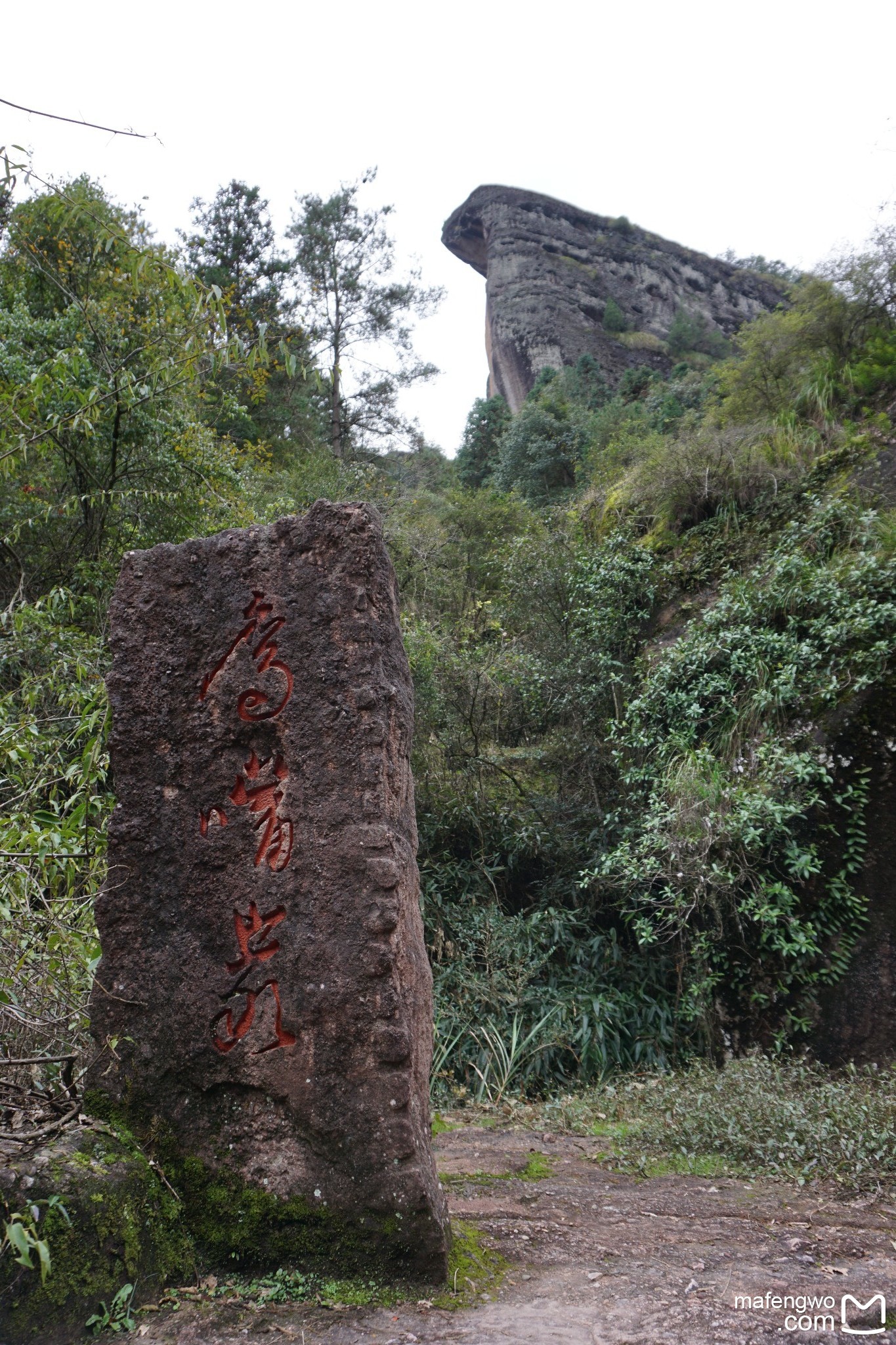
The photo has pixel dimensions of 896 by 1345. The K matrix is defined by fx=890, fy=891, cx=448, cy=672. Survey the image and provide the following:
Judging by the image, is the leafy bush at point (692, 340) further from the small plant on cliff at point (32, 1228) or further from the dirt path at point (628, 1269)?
the small plant on cliff at point (32, 1228)

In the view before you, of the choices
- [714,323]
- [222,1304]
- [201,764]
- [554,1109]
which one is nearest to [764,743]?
[554,1109]

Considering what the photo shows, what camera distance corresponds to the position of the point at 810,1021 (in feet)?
16.3

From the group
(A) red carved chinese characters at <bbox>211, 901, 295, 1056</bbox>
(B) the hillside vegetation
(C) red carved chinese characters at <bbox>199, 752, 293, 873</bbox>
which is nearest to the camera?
(A) red carved chinese characters at <bbox>211, 901, 295, 1056</bbox>

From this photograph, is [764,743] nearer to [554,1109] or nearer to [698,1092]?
[698,1092]

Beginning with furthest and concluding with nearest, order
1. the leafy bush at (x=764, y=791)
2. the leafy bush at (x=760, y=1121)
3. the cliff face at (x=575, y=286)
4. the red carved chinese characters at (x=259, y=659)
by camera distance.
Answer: the cliff face at (x=575, y=286) → the leafy bush at (x=764, y=791) → the leafy bush at (x=760, y=1121) → the red carved chinese characters at (x=259, y=659)

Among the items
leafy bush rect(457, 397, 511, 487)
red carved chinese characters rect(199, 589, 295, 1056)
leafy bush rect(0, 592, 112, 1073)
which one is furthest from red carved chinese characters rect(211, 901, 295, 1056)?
leafy bush rect(457, 397, 511, 487)

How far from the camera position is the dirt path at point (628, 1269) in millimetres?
1998

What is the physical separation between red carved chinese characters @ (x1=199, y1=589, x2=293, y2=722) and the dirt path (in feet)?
4.77

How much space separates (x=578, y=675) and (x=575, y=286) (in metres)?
23.3

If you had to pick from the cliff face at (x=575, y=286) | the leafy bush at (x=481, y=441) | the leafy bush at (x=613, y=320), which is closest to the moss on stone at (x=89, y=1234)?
the leafy bush at (x=481, y=441)

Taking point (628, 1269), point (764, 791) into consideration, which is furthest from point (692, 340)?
point (628, 1269)

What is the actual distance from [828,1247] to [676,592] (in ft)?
17.0
